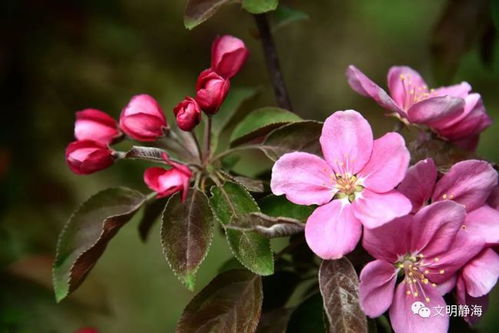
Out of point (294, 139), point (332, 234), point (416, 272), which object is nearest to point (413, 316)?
point (416, 272)

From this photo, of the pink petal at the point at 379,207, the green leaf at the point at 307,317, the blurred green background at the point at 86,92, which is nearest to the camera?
the pink petal at the point at 379,207

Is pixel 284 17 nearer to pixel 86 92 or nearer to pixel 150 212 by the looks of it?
pixel 150 212

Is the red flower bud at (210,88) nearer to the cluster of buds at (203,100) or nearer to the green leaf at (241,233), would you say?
the cluster of buds at (203,100)

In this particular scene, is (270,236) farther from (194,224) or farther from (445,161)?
(445,161)

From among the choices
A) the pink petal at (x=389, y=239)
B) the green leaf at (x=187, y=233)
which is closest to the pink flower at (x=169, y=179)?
the green leaf at (x=187, y=233)

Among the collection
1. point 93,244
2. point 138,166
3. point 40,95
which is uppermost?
point 93,244

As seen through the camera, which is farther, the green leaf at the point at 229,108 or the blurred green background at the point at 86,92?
the blurred green background at the point at 86,92

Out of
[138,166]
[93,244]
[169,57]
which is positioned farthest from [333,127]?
[169,57]

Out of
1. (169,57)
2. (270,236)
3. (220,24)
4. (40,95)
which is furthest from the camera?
(220,24)
